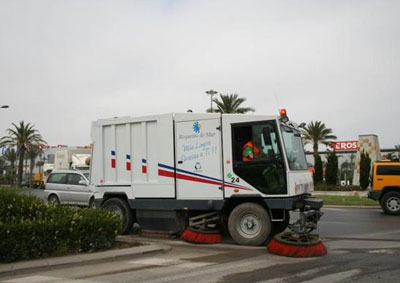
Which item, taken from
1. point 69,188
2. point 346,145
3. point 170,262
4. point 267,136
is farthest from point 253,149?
point 346,145

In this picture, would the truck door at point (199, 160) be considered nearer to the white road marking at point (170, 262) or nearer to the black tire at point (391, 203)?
the white road marking at point (170, 262)

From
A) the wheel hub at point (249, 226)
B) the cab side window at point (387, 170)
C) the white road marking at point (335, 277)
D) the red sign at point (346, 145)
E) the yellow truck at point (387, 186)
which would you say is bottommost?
the white road marking at point (335, 277)

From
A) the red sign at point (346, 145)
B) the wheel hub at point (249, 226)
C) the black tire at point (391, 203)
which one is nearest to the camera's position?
the wheel hub at point (249, 226)

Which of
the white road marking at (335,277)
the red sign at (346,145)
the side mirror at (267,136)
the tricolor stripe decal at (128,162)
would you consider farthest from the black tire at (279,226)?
the red sign at (346,145)

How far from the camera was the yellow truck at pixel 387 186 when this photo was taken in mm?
18156

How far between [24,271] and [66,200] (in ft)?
40.9

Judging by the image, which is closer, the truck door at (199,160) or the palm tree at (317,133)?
the truck door at (199,160)

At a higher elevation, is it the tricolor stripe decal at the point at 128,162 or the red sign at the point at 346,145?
the red sign at the point at 346,145

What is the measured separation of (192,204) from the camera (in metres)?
10.6

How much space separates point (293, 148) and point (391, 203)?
988 centimetres

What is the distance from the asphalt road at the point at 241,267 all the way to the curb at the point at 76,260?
0.58 feet

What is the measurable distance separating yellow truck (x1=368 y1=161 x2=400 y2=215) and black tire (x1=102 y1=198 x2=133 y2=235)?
37.6ft

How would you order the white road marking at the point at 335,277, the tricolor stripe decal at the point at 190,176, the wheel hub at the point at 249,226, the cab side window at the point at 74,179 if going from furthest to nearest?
the cab side window at the point at 74,179, the tricolor stripe decal at the point at 190,176, the wheel hub at the point at 249,226, the white road marking at the point at 335,277

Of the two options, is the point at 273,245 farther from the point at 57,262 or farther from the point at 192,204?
the point at 57,262
